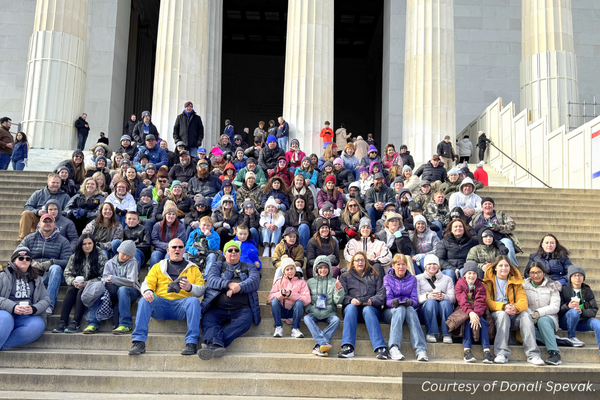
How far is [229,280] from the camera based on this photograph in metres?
8.29

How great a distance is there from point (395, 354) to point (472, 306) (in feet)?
4.36

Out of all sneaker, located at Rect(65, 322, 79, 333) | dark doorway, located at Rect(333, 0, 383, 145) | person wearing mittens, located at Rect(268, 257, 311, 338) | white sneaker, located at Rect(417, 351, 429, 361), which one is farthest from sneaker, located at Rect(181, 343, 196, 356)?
dark doorway, located at Rect(333, 0, 383, 145)

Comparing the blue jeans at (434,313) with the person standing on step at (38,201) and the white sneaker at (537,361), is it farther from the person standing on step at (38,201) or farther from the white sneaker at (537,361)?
the person standing on step at (38,201)

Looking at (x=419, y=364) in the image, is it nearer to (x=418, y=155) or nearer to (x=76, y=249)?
(x=76, y=249)

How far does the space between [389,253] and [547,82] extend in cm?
1435

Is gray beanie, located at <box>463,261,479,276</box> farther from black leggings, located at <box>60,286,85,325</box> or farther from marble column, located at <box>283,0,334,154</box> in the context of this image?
marble column, located at <box>283,0,334,154</box>

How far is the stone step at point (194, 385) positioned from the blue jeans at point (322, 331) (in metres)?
0.73

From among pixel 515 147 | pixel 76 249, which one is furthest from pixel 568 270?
pixel 515 147

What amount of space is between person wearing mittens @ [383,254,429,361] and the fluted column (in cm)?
1162

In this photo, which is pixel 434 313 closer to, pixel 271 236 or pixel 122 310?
pixel 271 236

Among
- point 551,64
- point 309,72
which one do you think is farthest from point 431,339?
point 551,64

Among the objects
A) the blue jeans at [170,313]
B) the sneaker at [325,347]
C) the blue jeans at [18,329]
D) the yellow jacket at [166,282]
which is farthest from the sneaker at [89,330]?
the sneaker at [325,347]

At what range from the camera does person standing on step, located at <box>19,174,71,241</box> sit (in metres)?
9.86

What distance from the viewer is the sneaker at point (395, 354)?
300 inches
